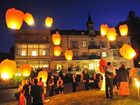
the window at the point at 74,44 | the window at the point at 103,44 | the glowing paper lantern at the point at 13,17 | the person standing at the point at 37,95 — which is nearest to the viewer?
the person standing at the point at 37,95

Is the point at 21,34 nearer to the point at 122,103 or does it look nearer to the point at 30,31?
the point at 30,31

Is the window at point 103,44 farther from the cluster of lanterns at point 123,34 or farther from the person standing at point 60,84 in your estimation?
the person standing at point 60,84

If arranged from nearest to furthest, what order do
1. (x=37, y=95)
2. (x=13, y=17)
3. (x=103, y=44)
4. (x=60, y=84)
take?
1. (x=37, y=95)
2. (x=13, y=17)
3. (x=60, y=84)
4. (x=103, y=44)

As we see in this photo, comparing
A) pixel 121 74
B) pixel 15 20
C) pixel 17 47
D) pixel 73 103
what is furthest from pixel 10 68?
pixel 17 47

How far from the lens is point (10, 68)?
49.7ft

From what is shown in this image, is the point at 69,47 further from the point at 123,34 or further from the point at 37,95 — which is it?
the point at 37,95

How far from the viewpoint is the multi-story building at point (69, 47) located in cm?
4978

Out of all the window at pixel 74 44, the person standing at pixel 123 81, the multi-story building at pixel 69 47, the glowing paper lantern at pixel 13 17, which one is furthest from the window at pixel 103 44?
the glowing paper lantern at pixel 13 17

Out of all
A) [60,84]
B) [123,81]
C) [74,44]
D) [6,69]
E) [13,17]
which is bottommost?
[60,84]

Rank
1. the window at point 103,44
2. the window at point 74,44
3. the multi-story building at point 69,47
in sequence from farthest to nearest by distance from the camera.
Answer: the window at point 103,44 < the window at point 74,44 < the multi-story building at point 69,47

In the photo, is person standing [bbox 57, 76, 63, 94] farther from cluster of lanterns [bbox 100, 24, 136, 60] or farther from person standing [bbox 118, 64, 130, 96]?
person standing [bbox 118, 64, 130, 96]

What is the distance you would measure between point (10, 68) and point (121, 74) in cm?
759

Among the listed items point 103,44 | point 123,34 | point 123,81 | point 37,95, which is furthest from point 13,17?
point 103,44

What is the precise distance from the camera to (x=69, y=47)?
56219 mm
